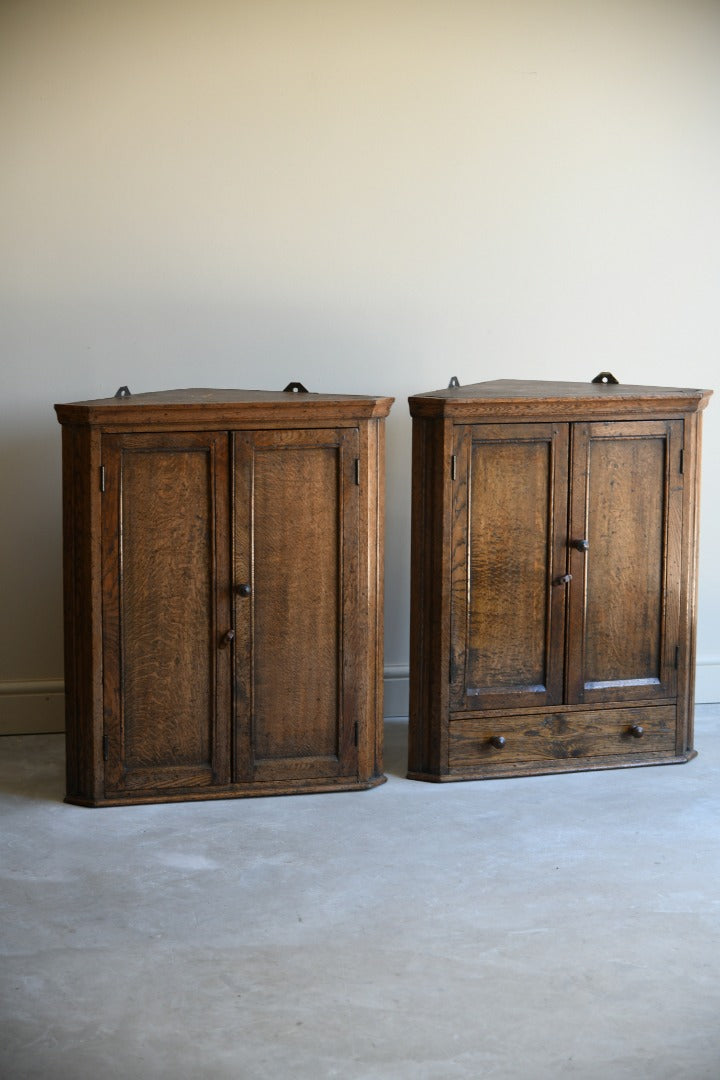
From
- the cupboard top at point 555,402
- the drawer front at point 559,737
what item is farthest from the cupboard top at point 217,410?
the drawer front at point 559,737

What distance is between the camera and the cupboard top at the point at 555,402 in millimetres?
3775

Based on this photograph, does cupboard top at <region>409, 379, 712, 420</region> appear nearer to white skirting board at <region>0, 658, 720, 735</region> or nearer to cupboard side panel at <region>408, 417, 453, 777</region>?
cupboard side panel at <region>408, 417, 453, 777</region>

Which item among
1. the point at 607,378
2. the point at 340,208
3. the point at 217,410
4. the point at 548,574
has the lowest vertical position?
the point at 548,574

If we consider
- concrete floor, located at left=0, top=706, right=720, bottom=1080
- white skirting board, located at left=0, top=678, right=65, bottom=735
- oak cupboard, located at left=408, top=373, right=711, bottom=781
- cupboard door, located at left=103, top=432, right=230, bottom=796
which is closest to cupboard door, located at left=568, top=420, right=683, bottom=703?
oak cupboard, located at left=408, top=373, right=711, bottom=781

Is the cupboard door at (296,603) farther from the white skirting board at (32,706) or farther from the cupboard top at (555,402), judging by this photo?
the white skirting board at (32,706)

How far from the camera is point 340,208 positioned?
4.36 metres

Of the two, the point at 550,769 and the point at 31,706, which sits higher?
Answer: the point at 31,706

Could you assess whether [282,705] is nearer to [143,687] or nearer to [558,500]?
[143,687]

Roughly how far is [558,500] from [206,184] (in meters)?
1.54

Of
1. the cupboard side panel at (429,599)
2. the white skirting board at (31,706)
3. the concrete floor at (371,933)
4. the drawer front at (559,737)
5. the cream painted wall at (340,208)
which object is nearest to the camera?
the concrete floor at (371,933)

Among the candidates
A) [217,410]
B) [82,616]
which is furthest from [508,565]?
[82,616]

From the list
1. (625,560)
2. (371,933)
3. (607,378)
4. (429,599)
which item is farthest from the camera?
(607,378)

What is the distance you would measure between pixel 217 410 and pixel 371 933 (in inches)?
57.1

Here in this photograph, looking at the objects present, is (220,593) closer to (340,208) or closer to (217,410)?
(217,410)
